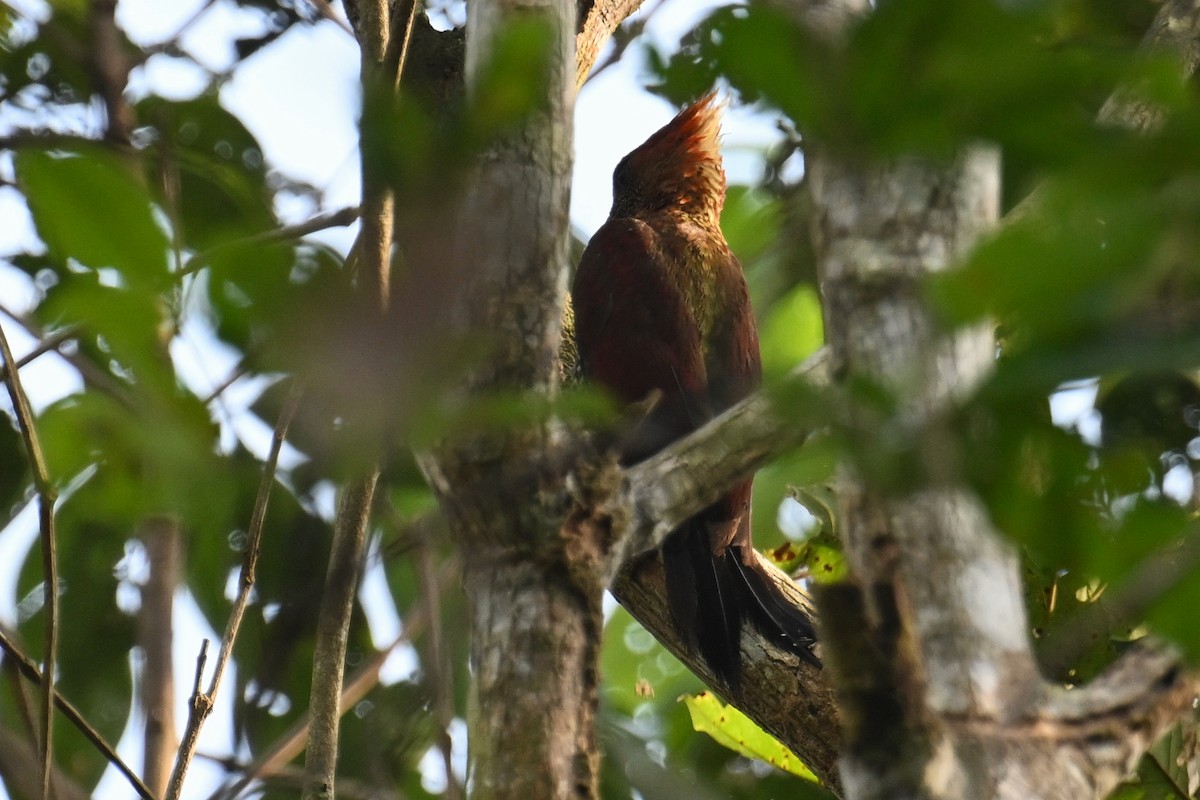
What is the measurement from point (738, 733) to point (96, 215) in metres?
1.95

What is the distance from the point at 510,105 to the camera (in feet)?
1.56

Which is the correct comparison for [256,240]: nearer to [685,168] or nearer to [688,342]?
[688,342]

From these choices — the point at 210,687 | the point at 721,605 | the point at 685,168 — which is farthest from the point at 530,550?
the point at 685,168

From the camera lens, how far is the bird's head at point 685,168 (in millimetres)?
3225

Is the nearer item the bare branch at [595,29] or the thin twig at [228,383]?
the thin twig at [228,383]

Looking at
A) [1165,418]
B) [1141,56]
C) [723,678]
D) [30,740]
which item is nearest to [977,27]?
[1141,56]

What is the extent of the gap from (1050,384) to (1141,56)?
0.14 metres

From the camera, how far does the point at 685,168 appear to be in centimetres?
325

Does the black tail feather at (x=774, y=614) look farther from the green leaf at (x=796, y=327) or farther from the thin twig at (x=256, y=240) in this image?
the thin twig at (x=256, y=240)

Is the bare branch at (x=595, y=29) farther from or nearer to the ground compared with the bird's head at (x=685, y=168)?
nearer to the ground

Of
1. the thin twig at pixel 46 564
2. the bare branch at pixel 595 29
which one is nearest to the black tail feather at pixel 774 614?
Result: the bare branch at pixel 595 29

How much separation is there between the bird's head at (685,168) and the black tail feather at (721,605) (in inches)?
43.0

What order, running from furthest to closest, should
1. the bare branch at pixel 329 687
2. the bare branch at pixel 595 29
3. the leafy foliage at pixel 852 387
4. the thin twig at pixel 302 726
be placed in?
the bare branch at pixel 595 29 → the bare branch at pixel 329 687 → the thin twig at pixel 302 726 → the leafy foliage at pixel 852 387

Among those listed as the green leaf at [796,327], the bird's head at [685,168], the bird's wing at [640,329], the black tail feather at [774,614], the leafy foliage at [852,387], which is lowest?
the leafy foliage at [852,387]
